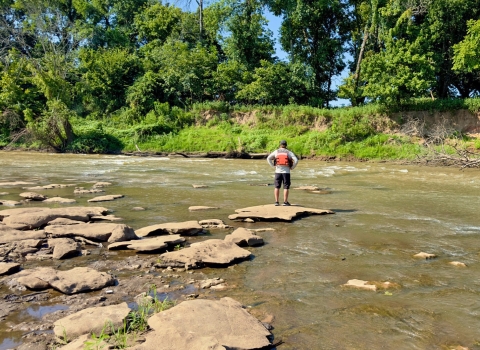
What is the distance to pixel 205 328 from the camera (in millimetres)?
3693

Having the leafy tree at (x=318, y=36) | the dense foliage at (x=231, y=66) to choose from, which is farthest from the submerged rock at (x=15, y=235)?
the leafy tree at (x=318, y=36)

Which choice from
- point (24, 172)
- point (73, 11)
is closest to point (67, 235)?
point (24, 172)

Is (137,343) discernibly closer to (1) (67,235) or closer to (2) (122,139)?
(1) (67,235)

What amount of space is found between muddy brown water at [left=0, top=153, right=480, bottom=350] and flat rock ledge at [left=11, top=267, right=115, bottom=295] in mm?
407

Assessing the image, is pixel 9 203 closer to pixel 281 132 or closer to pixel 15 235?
pixel 15 235

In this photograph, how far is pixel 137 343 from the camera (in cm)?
346

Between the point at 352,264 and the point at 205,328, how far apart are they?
9.78 ft

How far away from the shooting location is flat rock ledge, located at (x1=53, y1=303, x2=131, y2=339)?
3.69 meters

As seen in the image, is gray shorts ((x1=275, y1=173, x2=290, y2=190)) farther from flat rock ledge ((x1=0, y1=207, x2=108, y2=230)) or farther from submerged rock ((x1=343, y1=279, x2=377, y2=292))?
submerged rock ((x1=343, y1=279, x2=377, y2=292))

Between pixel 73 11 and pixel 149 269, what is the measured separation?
57.7 m

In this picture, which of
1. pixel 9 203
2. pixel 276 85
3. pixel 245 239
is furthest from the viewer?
pixel 276 85

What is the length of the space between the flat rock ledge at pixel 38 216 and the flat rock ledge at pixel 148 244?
2089 mm

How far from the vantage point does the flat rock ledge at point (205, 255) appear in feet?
18.9

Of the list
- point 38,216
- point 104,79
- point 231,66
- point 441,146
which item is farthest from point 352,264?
point 104,79
